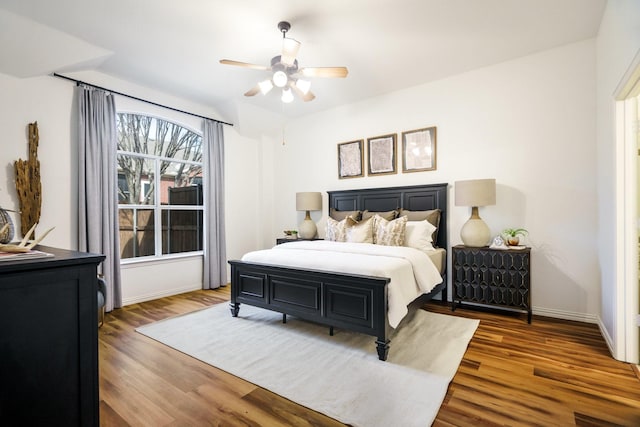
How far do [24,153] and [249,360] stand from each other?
3.25 m

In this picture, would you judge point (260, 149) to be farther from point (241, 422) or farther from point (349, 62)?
point (241, 422)

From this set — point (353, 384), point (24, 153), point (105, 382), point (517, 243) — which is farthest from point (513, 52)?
point (24, 153)

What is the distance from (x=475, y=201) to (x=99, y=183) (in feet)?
14.7

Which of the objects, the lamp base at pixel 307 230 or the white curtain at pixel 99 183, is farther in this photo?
the lamp base at pixel 307 230

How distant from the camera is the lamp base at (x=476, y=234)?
3.57 m

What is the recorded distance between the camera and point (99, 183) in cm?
370

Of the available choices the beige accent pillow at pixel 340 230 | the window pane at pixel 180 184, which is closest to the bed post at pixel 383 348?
the beige accent pillow at pixel 340 230

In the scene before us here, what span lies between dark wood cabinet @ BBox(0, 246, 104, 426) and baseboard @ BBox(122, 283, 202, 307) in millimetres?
3108

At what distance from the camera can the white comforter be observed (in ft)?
8.24

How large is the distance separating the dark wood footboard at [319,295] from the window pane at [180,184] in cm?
206

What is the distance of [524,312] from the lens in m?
3.57

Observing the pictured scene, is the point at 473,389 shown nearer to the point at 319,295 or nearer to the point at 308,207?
the point at 319,295

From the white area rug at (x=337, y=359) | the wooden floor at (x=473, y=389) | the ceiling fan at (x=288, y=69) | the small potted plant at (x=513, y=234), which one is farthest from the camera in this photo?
the small potted plant at (x=513, y=234)

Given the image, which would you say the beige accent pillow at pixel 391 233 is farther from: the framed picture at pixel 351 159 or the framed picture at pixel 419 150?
the framed picture at pixel 351 159
